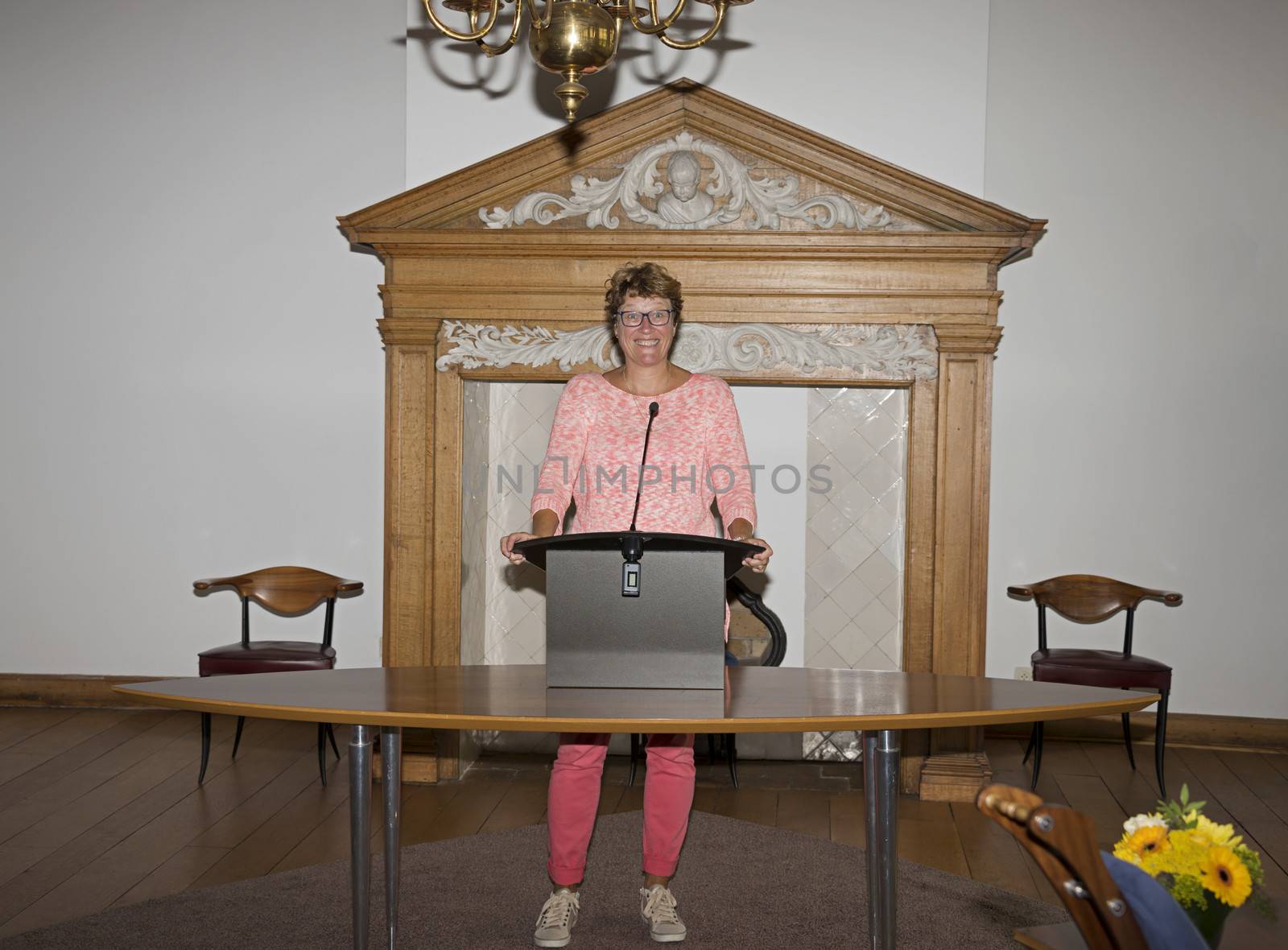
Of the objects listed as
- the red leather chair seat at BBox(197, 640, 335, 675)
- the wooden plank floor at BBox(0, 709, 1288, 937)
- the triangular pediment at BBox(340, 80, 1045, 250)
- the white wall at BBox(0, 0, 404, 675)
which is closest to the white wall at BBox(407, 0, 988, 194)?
the triangular pediment at BBox(340, 80, 1045, 250)

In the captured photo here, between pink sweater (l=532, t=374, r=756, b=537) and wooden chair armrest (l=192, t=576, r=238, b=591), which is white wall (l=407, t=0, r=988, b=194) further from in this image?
pink sweater (l=532, t=374, r=756, b=537)

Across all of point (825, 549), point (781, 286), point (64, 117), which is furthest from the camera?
point (64, 117)

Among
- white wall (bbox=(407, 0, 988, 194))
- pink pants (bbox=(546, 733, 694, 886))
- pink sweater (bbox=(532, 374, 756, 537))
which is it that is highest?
white wall (bbox=(407, 0, 988, 194))

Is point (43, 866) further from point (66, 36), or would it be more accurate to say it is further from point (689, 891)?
point (66, 36)

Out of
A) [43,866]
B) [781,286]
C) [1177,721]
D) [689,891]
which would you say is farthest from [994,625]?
[43,866]

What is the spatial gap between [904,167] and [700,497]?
199 cm

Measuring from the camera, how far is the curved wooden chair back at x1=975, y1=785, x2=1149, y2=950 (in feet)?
4.08

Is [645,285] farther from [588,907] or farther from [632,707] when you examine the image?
[588,907]

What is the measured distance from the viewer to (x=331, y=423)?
5.25 m

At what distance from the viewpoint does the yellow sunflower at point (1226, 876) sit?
142 cm

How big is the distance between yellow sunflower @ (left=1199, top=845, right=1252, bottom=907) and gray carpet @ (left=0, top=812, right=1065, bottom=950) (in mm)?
1612

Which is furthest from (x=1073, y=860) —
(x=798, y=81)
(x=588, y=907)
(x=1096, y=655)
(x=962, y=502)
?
(x=798, y=81)

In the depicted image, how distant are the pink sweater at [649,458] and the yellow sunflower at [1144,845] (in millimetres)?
1468

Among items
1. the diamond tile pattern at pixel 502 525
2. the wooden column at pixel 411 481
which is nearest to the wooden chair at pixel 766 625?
the diamond tile pattern at pixel 502 525
